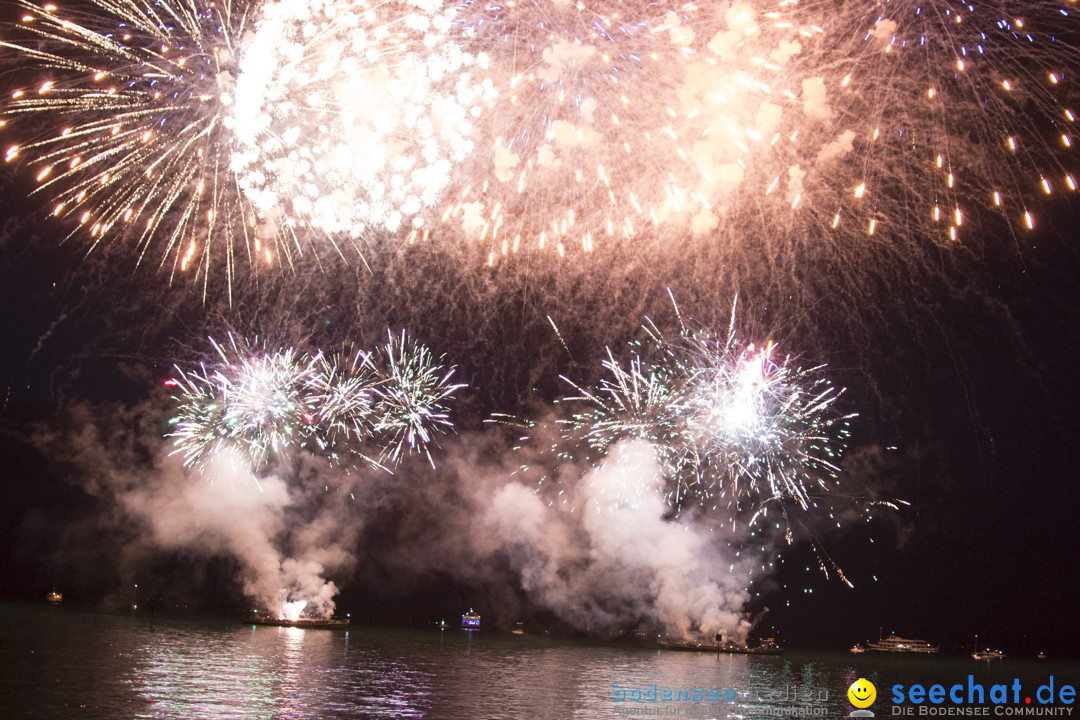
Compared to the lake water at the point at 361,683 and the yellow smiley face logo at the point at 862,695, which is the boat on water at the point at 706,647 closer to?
the lake water at the point at 361,683

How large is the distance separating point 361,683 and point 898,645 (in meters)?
96.7

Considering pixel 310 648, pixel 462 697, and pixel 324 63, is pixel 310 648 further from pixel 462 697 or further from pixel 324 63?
pixel 324 63

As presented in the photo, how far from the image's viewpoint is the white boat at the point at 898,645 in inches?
4186

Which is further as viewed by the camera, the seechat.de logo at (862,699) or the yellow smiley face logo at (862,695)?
the yellow smiley face logo at (862,695)

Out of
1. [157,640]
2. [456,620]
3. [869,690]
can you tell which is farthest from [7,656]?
[456,620]

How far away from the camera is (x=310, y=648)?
5041 centimetres

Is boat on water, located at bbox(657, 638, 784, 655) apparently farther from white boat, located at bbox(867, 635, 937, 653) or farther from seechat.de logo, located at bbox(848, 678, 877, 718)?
seechat.de logo, located at bbox(848, 678, 877, 718)

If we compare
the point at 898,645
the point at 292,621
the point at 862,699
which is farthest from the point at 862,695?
the point at 898,645

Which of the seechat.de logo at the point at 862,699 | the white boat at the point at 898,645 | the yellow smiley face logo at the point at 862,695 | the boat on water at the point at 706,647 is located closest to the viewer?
the seechat.de logo at the point at 862,699

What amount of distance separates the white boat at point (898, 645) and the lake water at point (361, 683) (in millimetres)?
49563

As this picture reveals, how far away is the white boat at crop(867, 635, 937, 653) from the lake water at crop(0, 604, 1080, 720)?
163ft

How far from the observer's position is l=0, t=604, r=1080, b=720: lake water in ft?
78.7

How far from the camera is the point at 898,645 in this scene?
10662cm

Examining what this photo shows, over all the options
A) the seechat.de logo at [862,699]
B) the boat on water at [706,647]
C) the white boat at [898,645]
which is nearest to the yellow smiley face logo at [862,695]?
the seechat.de logo at [862,699]
